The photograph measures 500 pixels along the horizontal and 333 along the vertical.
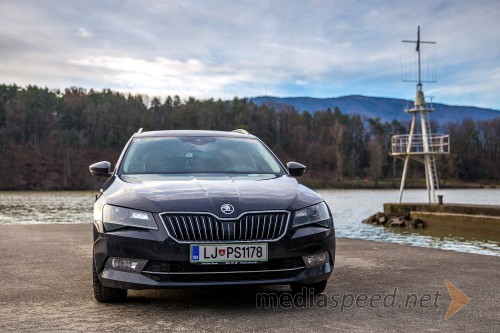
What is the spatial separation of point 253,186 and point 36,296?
2414 mm

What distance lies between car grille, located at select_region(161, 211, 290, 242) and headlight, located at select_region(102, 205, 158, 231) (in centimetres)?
14

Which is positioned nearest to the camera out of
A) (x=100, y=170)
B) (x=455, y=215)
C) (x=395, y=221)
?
(x=100, y=170)

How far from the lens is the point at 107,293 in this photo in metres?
5.35

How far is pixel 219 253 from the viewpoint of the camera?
4.80 metres

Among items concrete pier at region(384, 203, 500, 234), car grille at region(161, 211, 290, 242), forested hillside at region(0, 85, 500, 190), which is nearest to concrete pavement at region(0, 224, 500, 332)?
car grille at region(161, 211, 290, 242)

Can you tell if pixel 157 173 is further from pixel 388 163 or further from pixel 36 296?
pixel 388 163

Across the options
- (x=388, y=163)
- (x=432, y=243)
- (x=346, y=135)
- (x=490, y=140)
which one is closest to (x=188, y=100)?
(x=346, y=135)

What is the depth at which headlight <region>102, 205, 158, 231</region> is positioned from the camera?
16.2ft

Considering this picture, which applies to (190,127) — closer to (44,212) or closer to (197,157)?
(44,212)

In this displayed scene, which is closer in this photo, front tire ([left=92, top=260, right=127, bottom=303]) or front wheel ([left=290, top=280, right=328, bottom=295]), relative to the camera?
front tire ([left=92, top=260, right=127, bottom=303])

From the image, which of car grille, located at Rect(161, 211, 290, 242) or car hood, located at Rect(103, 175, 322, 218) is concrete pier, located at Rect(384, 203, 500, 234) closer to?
car hood, located at Rect(103, 175, 322, 218)

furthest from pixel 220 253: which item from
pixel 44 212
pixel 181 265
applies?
pixel 44 212

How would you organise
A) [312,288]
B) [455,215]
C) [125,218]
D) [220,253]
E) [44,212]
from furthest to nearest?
[44,212]
[455,215]
[312,288]
[125,218]
[220,253]

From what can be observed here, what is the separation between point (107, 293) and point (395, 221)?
31086 mm
